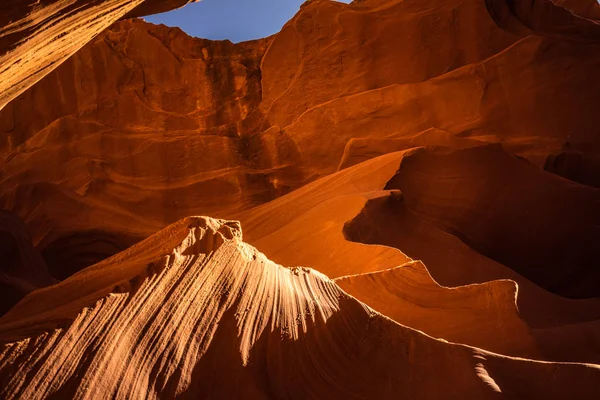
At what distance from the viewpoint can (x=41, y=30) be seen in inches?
106

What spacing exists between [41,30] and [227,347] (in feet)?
6.30

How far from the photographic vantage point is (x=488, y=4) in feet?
29.8

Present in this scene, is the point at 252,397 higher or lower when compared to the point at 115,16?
lower

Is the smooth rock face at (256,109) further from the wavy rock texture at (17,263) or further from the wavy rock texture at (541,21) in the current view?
the wavy rock texture at (17,263)

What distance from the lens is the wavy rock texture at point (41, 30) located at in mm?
2385

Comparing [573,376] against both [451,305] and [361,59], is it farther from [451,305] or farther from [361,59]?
[361,59]

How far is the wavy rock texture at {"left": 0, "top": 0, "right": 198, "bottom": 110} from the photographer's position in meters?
2.38

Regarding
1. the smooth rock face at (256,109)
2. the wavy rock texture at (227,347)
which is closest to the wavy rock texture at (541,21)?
the smooth rock face at (256,109)

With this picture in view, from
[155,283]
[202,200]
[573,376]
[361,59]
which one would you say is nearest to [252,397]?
[155,283]

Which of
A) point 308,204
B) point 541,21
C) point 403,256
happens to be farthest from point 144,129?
point 541,21

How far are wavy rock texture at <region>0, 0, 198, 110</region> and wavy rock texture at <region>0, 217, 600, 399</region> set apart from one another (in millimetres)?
1226

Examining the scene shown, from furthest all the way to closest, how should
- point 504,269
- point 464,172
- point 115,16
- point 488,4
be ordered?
point 488,4, point 464,172, point 504,269, point 115,16

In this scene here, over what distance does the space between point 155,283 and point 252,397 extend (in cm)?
63

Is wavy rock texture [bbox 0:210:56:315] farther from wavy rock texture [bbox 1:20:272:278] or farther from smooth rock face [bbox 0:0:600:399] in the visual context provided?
wavy rock texture [bbox 1:20:272:278]
